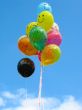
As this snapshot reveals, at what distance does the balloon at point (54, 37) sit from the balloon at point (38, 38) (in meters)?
0.27

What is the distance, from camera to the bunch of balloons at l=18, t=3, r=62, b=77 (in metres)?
10.2

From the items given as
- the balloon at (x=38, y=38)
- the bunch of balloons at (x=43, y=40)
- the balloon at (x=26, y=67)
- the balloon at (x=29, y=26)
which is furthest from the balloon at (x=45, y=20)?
the balloon at (x=26, y=67)

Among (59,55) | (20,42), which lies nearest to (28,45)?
(20,42)

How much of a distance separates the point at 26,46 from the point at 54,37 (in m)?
0.93

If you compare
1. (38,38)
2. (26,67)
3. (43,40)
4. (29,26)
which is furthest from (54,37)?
(26,67)

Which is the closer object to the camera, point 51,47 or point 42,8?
point 51,47

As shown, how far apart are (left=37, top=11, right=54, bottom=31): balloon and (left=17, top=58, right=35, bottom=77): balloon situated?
1184 millimetres

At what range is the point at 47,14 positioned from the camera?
1048 cm

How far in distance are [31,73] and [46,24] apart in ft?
5.33

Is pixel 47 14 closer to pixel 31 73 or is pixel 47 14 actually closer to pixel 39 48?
pixel 39 48

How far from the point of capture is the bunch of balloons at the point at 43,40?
400 inches

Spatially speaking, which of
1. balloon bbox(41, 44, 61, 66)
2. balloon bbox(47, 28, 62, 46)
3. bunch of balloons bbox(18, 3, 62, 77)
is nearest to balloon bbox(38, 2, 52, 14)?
bunch of balloons bbox(18, 3, 62, 77)

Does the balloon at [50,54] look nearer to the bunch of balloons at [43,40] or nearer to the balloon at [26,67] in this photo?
the bunch of balloons at [43,40]

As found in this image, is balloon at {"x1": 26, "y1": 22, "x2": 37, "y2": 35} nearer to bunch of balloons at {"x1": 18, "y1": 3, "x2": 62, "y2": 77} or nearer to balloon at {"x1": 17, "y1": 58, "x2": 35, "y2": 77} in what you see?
bunch of balloons at {"x1": 18, "y1": 3, "x2": 62, "y2": 77}
